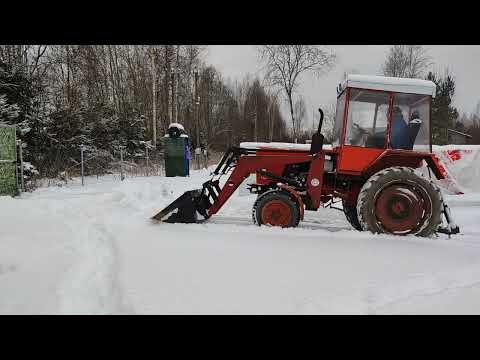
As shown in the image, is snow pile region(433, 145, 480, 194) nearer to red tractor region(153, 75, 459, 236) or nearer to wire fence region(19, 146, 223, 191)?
red tractor region(153, 75, 459, 236)

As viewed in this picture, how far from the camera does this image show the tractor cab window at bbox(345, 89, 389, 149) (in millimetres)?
5141

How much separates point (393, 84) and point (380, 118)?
502mm

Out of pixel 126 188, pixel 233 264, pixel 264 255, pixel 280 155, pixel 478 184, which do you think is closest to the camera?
pixel 233 264

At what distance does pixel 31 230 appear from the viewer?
4.34 m

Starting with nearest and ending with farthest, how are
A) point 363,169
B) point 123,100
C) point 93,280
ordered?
point 93,280
point 363,169
point 123,100

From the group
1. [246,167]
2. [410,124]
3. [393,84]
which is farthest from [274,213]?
[393,84]

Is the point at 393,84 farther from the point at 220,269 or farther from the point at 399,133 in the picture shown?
the point at 220,269

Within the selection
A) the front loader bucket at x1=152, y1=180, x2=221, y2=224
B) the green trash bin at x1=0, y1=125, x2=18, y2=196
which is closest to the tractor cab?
the front loader bucket at x1=152, y1=180, x2=221, y2=224

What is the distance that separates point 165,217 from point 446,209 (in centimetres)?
409

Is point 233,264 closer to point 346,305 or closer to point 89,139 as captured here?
point 346,305

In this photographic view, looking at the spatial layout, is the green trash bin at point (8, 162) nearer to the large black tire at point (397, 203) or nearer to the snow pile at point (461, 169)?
the large black tire at point (397, 203)

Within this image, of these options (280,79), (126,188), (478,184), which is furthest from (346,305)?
(280,79)

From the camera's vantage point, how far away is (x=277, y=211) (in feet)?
16.8

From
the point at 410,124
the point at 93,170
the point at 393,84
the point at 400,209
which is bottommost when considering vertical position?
the point at 93,170
